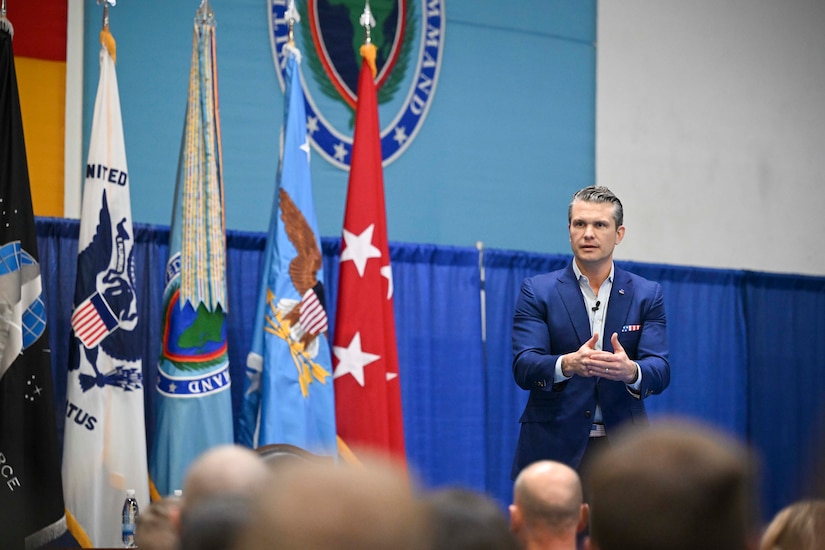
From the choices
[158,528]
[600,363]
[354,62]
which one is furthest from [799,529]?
[354,62]

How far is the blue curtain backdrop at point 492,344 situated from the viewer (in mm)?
5078

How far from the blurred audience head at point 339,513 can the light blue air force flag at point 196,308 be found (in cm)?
352

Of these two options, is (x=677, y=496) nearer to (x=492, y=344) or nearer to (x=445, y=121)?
(x=492, y=344)

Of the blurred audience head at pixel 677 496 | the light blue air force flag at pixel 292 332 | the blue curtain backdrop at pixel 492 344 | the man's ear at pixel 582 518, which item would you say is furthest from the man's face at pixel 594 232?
the blurred audience head at pixel 677 496

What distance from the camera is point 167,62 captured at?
589 centimetres

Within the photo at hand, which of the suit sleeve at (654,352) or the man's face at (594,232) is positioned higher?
the man's face at (594,232)

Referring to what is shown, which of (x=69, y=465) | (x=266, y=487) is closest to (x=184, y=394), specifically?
(x=69, y=465)

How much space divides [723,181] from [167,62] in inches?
157

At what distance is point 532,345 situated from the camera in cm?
376

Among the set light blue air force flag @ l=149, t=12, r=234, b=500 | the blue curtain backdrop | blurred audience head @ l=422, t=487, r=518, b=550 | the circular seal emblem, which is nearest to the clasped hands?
light blue air force flag @ l=149, t=12, r=234, b=500

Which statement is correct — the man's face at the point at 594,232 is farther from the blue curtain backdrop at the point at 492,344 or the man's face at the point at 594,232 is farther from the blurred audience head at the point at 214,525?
the blurred audience head at the point at 214,525

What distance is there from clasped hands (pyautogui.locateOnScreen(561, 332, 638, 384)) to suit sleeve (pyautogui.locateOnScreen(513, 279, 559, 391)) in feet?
0.39

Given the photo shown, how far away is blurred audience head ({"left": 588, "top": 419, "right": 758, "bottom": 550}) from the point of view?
1.06 m

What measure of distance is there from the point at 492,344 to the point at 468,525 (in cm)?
455
